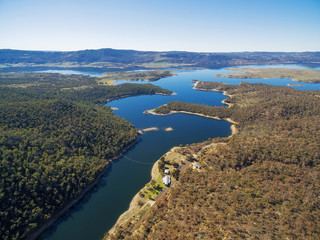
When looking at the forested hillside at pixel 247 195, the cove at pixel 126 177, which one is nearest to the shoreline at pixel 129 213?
the cove at pixel 126 177

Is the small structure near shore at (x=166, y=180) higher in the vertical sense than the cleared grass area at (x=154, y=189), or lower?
higher

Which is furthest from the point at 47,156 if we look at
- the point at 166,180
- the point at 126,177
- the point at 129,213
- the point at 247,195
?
the point at 247,195

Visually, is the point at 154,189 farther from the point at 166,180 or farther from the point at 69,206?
the point at 69,206

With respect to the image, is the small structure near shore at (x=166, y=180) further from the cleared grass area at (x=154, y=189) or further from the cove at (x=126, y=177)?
the cove at (x=126, y=177)

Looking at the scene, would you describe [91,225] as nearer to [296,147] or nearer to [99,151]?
[99,151]

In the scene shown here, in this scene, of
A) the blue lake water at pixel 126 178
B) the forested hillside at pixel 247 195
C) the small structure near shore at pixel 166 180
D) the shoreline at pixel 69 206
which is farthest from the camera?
the small structure near shore at pixel 166 180

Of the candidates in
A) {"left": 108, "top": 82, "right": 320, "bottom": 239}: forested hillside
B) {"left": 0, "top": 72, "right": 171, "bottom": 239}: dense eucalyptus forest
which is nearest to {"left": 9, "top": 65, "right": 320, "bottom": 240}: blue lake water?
{"left": 0, "top": 72, "right": 171, "bottom": 239}: dense eucalyptus forest

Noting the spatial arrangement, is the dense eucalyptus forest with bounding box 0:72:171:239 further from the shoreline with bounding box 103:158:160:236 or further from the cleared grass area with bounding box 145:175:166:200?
the cleared grass area with bounding box 145:175:166:200

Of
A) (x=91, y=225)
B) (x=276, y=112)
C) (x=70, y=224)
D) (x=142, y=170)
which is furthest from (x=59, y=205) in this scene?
(x=276, y=112)
